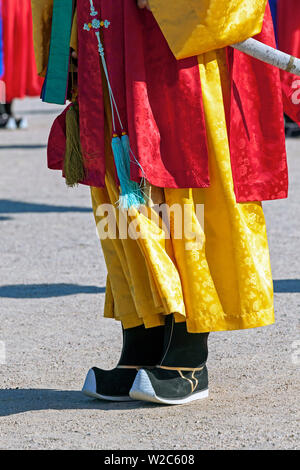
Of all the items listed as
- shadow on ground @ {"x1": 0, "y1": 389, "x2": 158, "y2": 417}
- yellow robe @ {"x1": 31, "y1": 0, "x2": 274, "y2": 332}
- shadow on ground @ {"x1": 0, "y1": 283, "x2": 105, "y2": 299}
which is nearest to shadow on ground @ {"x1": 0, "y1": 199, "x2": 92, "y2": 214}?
Answer: shadow on ground @ {"x1": 0, "y1": 283, "x2": 105, "y2": 299}

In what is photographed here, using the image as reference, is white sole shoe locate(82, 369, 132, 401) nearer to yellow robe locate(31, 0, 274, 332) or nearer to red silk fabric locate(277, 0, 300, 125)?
yellow robe locate(31, 0, 274, 332)

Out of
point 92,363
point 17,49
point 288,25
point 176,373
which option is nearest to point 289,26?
point 288,25

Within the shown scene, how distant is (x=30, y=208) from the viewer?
6.77m

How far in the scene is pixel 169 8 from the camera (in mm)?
2645

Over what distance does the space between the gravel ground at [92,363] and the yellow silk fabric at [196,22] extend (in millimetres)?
→ 1000

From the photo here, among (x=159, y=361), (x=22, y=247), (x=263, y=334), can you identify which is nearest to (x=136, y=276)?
(x=159, y=361)

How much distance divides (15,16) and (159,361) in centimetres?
928

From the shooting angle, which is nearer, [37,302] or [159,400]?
[159,400]

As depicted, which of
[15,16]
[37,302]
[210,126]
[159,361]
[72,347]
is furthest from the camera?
[15,16]

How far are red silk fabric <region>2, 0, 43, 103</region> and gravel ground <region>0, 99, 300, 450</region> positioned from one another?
19.6 feet

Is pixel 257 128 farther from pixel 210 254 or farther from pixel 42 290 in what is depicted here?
pixel 42 290

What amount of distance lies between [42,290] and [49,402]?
1.53 m

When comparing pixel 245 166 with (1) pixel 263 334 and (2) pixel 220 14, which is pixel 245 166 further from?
(1) pixel 263 334

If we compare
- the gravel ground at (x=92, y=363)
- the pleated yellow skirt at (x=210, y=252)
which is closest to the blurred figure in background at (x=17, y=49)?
the gravel ground at (x=92, y=363)
